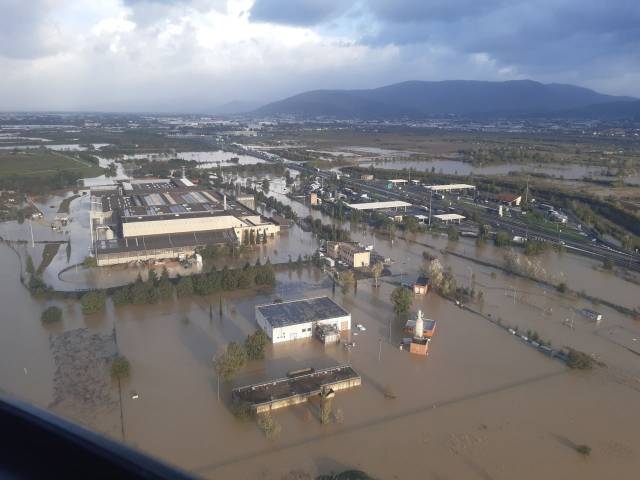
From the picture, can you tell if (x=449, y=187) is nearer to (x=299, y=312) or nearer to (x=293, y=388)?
(x=299, y=312)

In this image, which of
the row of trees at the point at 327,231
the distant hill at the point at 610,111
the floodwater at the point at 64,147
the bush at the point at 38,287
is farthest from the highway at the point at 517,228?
the distant hill at the point at 610,111

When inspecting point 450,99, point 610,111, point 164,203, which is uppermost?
point 450,99

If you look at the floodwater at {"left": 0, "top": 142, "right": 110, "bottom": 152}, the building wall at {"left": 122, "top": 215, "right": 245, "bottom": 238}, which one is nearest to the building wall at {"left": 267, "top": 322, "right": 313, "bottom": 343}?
the building wall at {"left": 122, "top": 215, "right": 245, "bottom": 238}

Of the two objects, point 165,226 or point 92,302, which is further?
point 165,226

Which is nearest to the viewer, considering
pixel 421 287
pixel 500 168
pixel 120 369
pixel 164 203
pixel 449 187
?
pixel 120 369

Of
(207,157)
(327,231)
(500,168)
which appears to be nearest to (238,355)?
(327,231)

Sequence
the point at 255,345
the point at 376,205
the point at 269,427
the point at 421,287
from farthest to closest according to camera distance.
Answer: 1. the point at 376,205
2. the point at 421,287
3. the point at 255,345
4. the point at 269,427

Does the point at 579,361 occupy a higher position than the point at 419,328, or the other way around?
the point at 419,328
